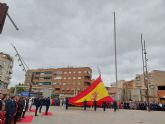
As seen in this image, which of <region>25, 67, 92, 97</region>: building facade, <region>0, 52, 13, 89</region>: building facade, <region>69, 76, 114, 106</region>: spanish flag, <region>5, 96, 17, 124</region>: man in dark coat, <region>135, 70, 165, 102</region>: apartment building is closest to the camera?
<region>5, 96, 17, 124</region>: man in dark coat

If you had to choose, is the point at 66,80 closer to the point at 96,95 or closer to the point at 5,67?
the point at 5,67

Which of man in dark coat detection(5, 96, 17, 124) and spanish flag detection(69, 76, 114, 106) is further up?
spanish flag detection(69, 76, 114, 106)

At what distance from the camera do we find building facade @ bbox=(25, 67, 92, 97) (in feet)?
297

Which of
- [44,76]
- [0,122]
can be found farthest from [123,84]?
[0,122]

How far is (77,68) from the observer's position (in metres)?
92.8

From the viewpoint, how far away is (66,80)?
93.4 meters

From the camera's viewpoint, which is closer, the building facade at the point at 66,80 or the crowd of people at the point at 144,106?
the crowd of people at the point at 144,106

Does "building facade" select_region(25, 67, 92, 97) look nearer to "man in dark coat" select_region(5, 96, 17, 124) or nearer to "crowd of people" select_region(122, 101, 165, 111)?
"crowd of people" select_region(122, 101, 165, 111)

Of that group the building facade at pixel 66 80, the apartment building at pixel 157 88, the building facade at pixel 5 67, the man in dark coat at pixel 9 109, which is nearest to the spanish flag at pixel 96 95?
the man in dark coat at pixel 9 109

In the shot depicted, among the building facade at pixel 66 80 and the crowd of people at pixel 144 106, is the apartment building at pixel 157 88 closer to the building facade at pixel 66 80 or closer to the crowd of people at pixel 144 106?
the crowd of people at pixel 144 106

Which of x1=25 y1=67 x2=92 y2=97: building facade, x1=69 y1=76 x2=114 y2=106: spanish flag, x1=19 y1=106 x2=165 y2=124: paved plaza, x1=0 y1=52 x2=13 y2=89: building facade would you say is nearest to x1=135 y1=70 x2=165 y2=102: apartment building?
x1=25 y1=67 x2=92 y2=97: building facade

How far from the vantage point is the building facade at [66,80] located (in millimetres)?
90438

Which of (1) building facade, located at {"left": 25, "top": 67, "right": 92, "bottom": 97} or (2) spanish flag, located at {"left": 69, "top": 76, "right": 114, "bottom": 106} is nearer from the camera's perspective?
(2) spanish flag, located at {"left": 69, "top": 76, "right": 114, "bottom": 106}

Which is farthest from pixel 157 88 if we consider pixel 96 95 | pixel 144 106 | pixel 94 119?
pixel 94 119
